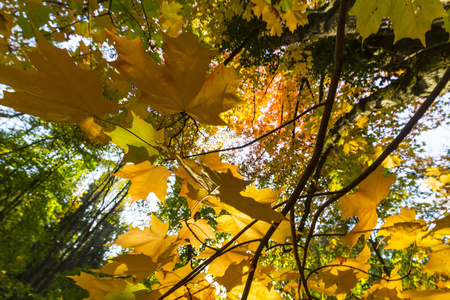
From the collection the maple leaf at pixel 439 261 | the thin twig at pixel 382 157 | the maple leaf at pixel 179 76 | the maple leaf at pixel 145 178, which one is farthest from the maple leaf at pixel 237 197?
the maple leaf at pixel 439 261

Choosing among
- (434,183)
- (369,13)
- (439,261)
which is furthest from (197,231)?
(434,183)

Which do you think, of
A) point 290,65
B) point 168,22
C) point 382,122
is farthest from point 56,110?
point 382,122

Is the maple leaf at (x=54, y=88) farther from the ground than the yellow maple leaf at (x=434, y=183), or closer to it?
closer to it

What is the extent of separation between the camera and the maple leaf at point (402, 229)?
630mm

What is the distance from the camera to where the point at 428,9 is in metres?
0.68

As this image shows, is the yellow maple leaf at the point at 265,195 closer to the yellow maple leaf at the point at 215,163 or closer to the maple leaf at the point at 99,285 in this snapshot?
the yellow maple leaf at the point at 215,163

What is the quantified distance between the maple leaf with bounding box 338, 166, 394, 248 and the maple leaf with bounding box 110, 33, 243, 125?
45 cm

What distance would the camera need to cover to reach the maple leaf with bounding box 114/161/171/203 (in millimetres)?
686

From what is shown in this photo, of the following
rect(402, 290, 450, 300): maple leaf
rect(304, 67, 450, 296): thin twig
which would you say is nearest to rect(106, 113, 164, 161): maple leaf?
rect(304, 67, 450, 296): thin twig

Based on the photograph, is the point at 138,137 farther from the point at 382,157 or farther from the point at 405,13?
the point at 405,13

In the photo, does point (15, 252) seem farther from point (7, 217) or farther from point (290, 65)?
point (290, 65)

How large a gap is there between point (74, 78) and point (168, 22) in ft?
5.29

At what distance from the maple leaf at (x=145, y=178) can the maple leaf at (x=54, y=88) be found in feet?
0.92

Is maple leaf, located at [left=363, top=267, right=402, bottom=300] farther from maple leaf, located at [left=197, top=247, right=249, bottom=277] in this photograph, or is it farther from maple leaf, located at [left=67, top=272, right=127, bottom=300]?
maple leaf, located at [left=67, top=272, right=127, bottom=300]
